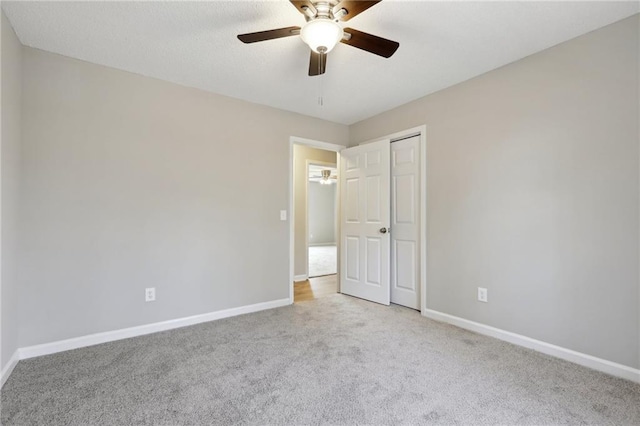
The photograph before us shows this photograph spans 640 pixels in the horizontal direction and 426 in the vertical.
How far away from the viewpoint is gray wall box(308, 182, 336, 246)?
10562mm

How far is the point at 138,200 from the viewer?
2758mm

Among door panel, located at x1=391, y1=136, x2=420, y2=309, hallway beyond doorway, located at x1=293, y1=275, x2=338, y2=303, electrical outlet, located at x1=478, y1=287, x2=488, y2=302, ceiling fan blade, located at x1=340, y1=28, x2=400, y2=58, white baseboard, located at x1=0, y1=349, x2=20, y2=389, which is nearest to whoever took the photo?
ceiling fan blade, located at x1=340, y1=28, x2=400, y2=58

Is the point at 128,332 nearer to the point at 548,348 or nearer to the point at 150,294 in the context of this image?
the point at 150,294

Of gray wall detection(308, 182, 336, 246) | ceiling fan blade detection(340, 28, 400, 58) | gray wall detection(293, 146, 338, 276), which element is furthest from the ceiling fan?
gray wall detection(308, 182, 336, 246)

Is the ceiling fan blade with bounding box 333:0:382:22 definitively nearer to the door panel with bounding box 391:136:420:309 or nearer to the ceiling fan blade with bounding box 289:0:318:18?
the ceiling fan blade with bounding box 289:0:318:18

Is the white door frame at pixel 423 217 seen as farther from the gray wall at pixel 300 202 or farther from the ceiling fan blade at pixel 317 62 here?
the gray wall at pixel 300 202

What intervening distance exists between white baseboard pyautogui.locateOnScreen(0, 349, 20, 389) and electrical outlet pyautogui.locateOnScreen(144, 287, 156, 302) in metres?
0.88

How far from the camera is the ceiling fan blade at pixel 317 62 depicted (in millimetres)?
1960

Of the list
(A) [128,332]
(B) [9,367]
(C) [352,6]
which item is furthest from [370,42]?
(B) [9,367]

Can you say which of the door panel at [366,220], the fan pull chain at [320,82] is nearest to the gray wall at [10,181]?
the fan pull chain at [320,82]

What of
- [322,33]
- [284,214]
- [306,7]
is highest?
[306,7]

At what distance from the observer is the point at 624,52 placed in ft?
6.60

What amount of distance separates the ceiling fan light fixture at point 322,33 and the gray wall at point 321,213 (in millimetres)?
8739

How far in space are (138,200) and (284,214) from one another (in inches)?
61.2
